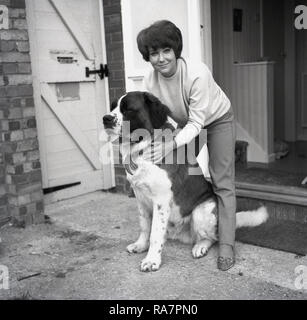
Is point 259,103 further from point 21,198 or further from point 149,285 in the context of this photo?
point 149,285

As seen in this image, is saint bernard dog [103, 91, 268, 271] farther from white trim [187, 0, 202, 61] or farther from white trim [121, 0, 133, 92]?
white trim [121, 0, 133, 92]

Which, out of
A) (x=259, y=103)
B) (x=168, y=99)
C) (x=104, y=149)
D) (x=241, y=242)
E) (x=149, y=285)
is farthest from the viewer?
(x=259, y=103)

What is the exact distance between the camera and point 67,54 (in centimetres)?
486

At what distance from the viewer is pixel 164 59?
2.87 metres

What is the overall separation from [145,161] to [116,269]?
796 millimetres

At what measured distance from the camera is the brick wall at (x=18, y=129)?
400 cm

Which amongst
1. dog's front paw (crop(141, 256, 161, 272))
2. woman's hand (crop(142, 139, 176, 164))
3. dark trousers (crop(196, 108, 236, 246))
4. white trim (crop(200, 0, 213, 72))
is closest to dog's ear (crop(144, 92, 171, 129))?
woman's hand (crop(142, 139, 176, 164))

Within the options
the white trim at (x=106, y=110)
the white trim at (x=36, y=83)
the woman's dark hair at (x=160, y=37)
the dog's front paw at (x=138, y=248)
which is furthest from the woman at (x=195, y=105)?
the white trim at (x=106, y=110)

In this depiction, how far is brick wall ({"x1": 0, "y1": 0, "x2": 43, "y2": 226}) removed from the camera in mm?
4000

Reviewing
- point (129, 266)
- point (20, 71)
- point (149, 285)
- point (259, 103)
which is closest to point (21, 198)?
point (20, 71)

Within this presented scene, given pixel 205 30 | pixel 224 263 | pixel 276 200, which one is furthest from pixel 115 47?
pixel 224 263

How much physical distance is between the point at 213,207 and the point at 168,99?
2.79 ft

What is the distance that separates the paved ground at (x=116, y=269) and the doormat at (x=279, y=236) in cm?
8

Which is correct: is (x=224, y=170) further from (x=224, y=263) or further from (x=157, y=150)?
(x=224, y=263)
